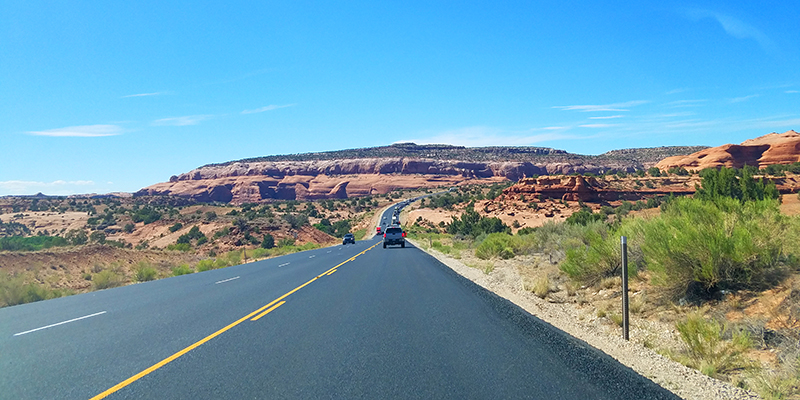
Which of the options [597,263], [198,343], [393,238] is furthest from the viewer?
[393,238]

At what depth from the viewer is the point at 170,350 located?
7.84m

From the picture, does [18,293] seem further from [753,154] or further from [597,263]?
[753,154]

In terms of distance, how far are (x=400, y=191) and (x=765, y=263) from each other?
129 meters

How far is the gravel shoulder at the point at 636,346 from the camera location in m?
5.59

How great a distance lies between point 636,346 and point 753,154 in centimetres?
8407

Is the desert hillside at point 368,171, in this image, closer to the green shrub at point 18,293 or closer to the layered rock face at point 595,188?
the layered rock face at point 595,188

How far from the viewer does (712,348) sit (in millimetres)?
6586

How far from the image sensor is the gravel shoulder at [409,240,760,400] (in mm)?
5586

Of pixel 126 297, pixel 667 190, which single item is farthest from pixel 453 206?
pixel 126 297

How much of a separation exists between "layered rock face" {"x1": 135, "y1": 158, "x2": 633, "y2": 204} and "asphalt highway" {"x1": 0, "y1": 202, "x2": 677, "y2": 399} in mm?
133215

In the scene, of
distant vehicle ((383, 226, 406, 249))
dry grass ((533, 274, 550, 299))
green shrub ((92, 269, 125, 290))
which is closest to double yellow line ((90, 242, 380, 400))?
dry grass ((533, 274, 550, 299))

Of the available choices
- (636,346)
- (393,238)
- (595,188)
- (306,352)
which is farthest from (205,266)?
(595,188)

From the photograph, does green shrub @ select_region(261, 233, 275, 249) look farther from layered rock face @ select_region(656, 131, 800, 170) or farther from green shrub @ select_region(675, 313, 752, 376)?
layered rock face @ select_region(656, 131, 800, 170)

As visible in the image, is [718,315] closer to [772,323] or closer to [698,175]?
[772,323]
